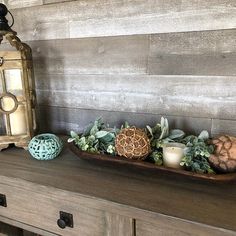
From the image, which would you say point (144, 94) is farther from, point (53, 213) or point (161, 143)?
point (53, 213)

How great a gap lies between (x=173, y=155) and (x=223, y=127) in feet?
0.86

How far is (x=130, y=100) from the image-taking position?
110cm

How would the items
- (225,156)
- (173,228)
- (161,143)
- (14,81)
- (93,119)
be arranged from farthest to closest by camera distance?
1. (93,119)
2. (14,81)
3. (161,143)
4. (225,156)
5. (173,228)

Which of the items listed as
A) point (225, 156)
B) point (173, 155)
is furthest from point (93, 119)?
point (225, 156)

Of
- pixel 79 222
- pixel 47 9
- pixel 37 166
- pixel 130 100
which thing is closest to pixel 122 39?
pixel 130 100

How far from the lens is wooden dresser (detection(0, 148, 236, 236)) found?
2.06ft

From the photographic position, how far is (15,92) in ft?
3.46

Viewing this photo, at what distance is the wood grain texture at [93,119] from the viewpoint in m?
1.00

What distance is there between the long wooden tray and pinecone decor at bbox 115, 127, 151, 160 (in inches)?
1.0

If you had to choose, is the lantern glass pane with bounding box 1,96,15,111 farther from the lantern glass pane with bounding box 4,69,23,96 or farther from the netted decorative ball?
the netted decorative ball

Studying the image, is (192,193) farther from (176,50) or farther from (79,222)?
(176,50)

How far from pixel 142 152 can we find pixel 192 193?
8.0 inches

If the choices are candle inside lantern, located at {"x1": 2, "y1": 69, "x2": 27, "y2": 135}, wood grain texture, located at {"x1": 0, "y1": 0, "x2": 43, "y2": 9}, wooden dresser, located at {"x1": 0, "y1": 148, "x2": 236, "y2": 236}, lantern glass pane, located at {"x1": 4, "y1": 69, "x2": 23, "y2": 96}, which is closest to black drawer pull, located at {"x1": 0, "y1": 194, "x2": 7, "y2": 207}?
wooden dresser, located at {"x1": 0, "y1": 148, "x2": 236, "y2": 236}

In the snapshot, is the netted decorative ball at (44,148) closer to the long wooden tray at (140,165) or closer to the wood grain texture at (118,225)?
the long wooden tray at (140,165)
